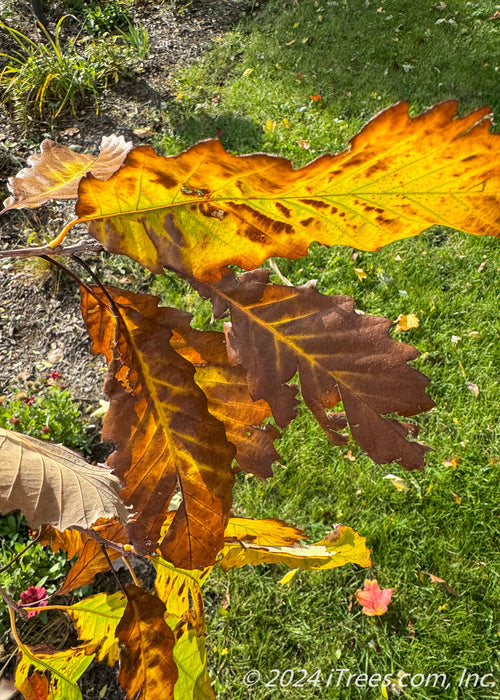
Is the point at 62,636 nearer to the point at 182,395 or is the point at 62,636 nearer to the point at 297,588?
the point at 297,588

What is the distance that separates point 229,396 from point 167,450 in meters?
0.13

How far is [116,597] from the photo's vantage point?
0.87m

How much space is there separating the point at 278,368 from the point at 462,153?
0.22 m

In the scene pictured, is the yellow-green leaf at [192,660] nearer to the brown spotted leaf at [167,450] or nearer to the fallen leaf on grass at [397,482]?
the brown spotted leaf at [167,450]

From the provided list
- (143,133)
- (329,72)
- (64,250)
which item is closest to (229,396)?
(64,250)

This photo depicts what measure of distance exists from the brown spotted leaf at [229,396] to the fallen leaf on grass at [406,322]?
217 cm

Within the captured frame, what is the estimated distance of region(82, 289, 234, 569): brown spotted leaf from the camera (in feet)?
1.73

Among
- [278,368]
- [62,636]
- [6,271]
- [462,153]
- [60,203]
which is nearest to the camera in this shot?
[462,153]

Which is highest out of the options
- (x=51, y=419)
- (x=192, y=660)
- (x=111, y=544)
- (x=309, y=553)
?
(x=111, y=544)

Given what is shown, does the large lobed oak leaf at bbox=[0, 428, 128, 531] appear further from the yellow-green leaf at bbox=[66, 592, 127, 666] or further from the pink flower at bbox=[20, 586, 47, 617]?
the pink flower at bbox=[20, 586, 47, 617]

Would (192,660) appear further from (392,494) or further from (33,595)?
(392,494)

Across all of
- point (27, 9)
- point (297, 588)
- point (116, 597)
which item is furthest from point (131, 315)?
point (27, 9)

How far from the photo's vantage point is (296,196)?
1.39 feet

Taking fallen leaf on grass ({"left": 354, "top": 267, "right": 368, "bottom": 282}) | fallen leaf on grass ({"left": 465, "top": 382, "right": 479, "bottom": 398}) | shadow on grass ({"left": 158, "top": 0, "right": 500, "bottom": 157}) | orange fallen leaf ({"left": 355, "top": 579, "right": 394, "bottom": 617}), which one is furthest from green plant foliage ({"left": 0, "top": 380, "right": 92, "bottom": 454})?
shadow on grass ({"left": 158, "top": 0, "right": 500, "bottom": 157})
